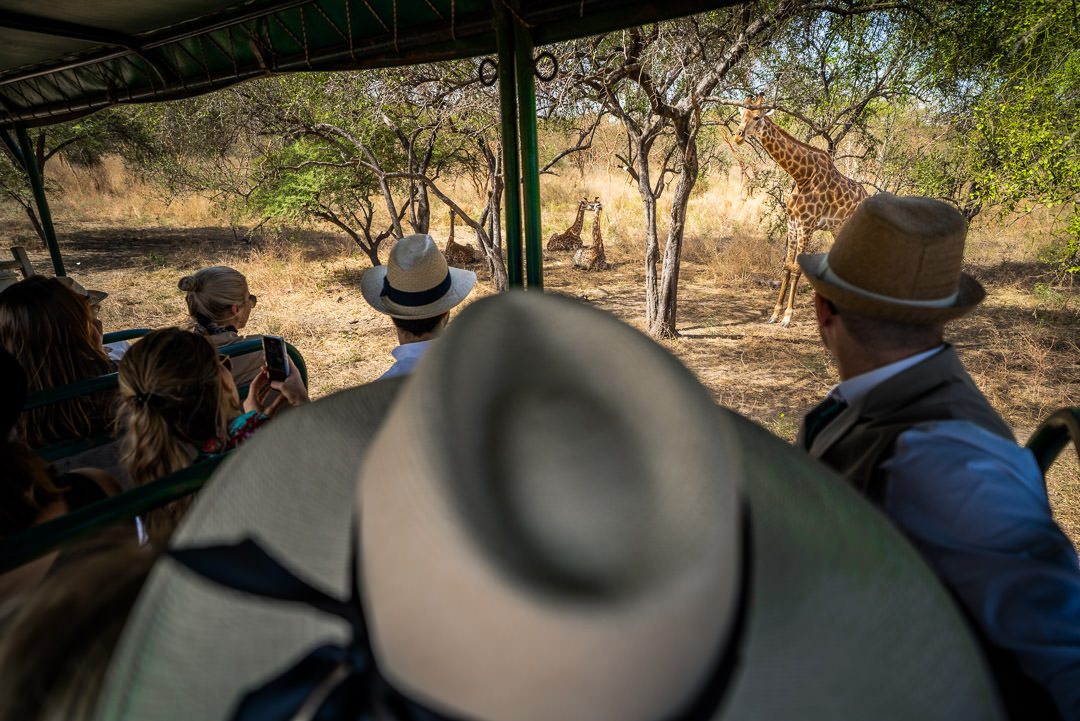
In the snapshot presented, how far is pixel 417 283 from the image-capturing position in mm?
2486

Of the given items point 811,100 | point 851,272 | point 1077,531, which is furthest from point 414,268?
point 811,100

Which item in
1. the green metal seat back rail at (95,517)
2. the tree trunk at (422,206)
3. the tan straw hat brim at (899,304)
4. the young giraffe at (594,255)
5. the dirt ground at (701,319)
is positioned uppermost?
the tree trunk at (422,206)

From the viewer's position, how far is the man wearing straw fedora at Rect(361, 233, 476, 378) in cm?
247

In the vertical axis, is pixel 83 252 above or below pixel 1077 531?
above

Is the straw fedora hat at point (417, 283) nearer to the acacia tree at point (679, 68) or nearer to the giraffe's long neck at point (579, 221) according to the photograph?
the acacia tree at point (679, 68)

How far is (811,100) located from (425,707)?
8883 millimetres

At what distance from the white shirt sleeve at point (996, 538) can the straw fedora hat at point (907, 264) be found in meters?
0.40

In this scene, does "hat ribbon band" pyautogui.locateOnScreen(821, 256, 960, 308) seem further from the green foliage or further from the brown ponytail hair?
the green foliage

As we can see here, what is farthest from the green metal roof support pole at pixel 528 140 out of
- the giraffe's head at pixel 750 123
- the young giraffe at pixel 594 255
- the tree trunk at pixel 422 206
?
the young giraffe at pixel 594 255

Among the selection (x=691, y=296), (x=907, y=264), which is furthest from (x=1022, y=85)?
(x=907, y=264)

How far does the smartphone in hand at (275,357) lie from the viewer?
81.4 inches

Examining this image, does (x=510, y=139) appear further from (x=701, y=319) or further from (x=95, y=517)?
(x=701, y=319)

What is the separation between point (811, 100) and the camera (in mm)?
7465

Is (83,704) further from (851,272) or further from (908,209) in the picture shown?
(908,209)
